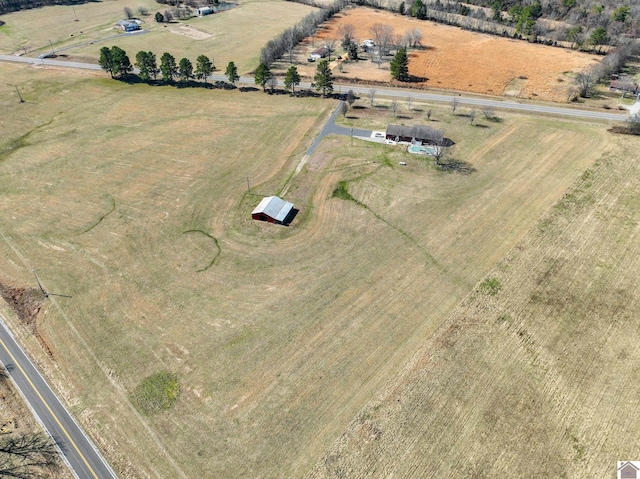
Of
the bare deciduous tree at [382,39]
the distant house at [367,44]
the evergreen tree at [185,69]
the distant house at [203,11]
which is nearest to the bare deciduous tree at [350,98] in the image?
the bare deciduous tree at [382,39]

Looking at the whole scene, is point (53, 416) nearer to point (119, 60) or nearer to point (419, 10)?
point (119, 60)

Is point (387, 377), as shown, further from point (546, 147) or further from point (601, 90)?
point (601, 90)

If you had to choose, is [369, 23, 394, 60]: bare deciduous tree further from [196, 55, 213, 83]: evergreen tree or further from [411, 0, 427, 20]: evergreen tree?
[196, 55, 213, 83]: evergreen tree

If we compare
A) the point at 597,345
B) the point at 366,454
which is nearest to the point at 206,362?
the point at 366,454

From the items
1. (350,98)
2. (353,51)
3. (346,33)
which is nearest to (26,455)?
(350,98)

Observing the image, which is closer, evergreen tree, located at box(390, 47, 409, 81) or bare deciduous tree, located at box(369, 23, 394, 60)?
evergreen tree, located at box(390, 47, 409, 81)

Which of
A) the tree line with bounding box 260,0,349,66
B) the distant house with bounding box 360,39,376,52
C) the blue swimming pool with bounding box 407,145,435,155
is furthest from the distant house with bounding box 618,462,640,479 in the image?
the distant house with bounding box 360,39,376,52

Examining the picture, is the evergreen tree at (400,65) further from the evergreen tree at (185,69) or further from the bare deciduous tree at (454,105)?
the evergreen tree at (185,69)
